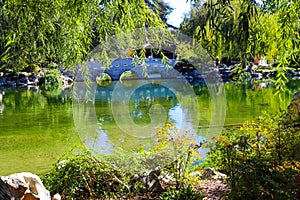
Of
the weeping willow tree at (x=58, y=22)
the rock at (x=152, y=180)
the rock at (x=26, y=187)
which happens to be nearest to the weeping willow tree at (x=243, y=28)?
the weeping willow tree at (x=58, y=22)

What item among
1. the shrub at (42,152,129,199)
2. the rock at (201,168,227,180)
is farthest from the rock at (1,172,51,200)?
the rock at (201,168,227,180)

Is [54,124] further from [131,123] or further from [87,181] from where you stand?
[87,181]

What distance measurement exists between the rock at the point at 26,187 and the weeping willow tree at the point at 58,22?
80cm

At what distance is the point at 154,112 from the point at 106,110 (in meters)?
1.41

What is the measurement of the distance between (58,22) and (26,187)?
4.31ft

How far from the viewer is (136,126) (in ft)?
26.4

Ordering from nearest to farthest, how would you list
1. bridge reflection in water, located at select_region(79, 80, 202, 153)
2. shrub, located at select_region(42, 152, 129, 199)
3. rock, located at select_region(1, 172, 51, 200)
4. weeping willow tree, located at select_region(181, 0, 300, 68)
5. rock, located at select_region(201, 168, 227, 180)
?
1. weeping willow tree, located at select_region(181, 0, 300, 68)
2. rock, located at select_region(1, 172, 51, 200)
3. shrub, located at select_region(42, 152, 129, 199)
4. rock, located at select_region(201, 168, 227, 180)
5. bridge reflection in water, located at select_region(79, 80, 202, 153)

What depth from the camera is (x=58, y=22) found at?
296cm

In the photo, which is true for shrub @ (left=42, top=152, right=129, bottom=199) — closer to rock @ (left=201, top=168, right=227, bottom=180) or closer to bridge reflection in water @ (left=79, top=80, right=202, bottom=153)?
rock @ (left=201, top=168, right=227, bottom=180)

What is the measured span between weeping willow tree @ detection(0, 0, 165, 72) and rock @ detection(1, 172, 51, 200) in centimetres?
80

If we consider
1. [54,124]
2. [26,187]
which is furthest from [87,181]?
[54,124]

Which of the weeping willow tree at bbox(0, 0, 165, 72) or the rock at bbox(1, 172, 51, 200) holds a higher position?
the weeping willow tree at bbox(0, 0, 165, 72)

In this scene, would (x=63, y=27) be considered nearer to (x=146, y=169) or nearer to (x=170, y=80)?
(x=146, y=169)

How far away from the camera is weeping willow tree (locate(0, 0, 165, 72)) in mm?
2328
